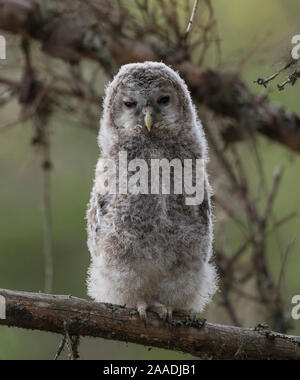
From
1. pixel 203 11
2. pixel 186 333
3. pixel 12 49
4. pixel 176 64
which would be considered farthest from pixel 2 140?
pixel 186 333

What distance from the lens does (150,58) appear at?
3504 mm

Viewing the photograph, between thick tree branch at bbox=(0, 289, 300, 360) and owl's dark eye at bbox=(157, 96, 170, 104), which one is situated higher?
owl's dark eye at bbox=(157, 96, 170, 104)

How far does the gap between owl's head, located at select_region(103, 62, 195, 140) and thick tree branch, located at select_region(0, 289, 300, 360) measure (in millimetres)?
757

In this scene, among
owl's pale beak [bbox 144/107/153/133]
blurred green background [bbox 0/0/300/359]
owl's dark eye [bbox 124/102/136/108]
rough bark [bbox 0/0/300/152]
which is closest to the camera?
owl's pale beak [bbox 144/107/153/133]

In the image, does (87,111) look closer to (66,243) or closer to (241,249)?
(241,249)

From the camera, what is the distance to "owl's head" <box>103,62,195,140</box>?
2.79 metres

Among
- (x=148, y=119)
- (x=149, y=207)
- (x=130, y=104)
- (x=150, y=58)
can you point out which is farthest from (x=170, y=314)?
(x=150, y=58)

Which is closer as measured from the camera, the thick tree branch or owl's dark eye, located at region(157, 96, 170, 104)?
the thick tree branch

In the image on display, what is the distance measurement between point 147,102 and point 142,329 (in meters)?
0.90

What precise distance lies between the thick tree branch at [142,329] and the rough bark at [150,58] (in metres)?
1.31

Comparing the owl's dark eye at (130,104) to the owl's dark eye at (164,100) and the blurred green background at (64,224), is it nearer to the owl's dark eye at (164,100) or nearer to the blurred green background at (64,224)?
the owl's dark eye at (164,100)

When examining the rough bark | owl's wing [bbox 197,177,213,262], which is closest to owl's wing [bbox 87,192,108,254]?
owl's wing [bbox 197,177,213,262]

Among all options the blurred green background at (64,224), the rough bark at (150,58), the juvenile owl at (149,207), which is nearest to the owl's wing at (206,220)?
the juvenile owl at (149,207)

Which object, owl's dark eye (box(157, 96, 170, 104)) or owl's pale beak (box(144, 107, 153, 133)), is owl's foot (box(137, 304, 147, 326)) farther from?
owl's dark eye (box(157, 96, 170, 104))
